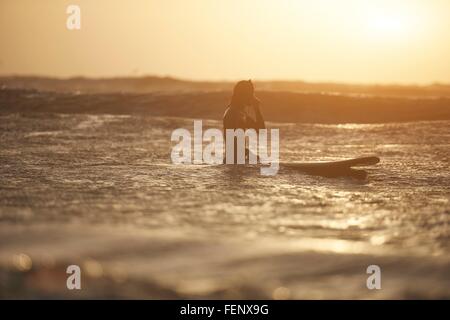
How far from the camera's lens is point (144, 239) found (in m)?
5.28

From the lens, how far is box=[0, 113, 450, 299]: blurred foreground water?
165 inches

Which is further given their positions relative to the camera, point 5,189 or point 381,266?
point 5,189

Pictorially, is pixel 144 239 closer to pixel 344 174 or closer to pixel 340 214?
→ pixel 340 214

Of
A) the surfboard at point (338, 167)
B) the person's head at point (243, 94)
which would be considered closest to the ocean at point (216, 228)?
the surfboard at point (338, 167)

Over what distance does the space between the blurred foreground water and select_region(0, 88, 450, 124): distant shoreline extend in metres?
10.8

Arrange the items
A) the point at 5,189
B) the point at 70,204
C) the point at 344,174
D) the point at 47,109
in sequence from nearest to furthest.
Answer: the point at 70,204, the point at 5,189, the point at 344,174, the point at 47,109

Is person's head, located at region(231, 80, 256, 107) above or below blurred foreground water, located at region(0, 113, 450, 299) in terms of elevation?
above

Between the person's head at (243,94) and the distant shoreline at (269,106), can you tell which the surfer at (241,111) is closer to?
the person's head at (243,94)

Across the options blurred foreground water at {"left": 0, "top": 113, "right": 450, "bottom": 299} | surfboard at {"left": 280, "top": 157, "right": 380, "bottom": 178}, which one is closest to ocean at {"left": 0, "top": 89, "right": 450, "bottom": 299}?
blurred foreground water at {"left": 0, "top": 113, "right": 450, "bottom": 299}

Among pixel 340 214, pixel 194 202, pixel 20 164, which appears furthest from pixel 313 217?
pixel 20 164

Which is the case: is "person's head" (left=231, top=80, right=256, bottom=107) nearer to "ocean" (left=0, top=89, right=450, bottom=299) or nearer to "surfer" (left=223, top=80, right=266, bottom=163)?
"surfer" (left=223, top=80, right=266, bottom=163)

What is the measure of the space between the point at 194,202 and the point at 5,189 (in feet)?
8.29

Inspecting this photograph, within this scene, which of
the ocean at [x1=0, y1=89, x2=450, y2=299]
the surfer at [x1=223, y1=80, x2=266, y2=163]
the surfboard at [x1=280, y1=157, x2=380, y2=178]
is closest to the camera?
the ocean at [x1=0, y1=89, x2=450, y2=299]

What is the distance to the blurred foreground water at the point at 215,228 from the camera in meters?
4.18
